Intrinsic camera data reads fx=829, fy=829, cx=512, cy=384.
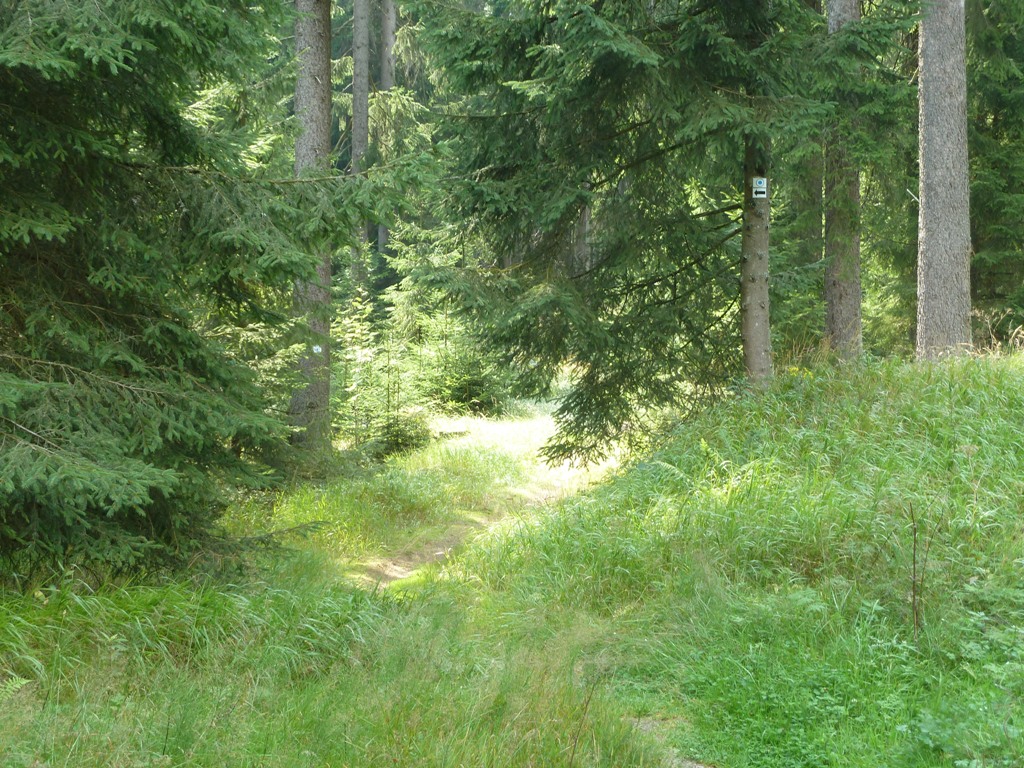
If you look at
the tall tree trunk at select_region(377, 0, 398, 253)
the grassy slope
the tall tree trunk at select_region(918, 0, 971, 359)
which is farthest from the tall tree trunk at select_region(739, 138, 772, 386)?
the tall tree trunk at select_region(377, 0, 398, 253)

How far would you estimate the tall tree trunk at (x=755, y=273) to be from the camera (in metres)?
8.95

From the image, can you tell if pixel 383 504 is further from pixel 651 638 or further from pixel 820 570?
pixel 820 570

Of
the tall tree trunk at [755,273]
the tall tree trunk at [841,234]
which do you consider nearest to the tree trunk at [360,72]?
the tall tree trunk at [841,234]

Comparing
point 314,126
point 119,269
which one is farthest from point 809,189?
point 119,269

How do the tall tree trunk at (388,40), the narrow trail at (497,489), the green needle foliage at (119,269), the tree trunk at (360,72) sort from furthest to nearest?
the tall tree trunk at (388,40) → the tree trunk at (360,72) → the narrow trail at (497,489) → the green needle foliage at (119,269)

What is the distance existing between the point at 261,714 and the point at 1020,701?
3438 mm

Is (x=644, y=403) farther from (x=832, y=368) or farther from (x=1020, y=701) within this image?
(x=1020, y=701)

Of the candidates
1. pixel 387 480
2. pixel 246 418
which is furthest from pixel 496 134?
pixel 246 418

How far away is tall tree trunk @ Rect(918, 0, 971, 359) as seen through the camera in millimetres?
10539

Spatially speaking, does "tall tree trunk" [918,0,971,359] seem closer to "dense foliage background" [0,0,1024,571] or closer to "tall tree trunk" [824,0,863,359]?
"dense foliage background" [0,0,1024,571]

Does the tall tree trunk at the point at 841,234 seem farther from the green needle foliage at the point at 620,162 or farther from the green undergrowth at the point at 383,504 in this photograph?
the green undergrowth at the point at 383,504

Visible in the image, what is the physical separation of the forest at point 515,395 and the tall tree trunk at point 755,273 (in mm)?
33

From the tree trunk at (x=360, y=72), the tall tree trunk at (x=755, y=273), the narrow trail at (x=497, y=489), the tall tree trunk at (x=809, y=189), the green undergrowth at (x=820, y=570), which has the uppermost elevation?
the tree trunk at (x=360, y=72)

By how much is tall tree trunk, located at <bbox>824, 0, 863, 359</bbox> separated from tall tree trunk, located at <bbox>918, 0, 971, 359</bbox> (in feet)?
2.83
